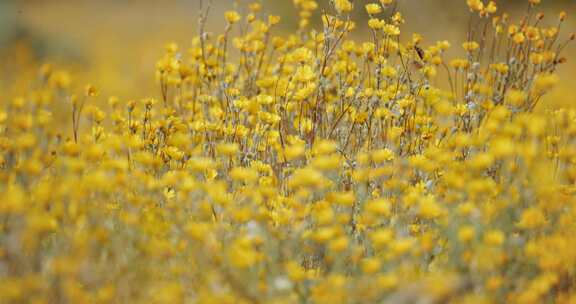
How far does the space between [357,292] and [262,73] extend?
2.45 metres

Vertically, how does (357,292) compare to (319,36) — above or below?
below

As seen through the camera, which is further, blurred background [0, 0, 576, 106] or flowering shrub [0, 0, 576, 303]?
blurred background [0, 0, 576, 106]

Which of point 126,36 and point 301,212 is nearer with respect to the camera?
point 301,212

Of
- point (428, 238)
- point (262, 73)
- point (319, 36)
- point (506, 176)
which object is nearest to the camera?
point (428, 238)

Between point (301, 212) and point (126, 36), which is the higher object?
point (301, 212)

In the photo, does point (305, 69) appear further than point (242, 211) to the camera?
Yes

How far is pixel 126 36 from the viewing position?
12.0m

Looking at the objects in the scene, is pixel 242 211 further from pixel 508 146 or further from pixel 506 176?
pixel 506 176

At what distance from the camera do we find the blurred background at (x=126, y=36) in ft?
26.8

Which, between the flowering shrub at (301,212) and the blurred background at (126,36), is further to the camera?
the blurred background at (126,36)

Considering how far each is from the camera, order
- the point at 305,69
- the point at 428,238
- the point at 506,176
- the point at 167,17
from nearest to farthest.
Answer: the point at 428,238 < the point at 506,176 < the point at 305,69 < the point at 167,17

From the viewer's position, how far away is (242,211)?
2381 mm

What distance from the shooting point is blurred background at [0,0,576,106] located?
8164 millimetres

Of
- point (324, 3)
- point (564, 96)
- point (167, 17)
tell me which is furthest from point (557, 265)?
point (167, 17)
